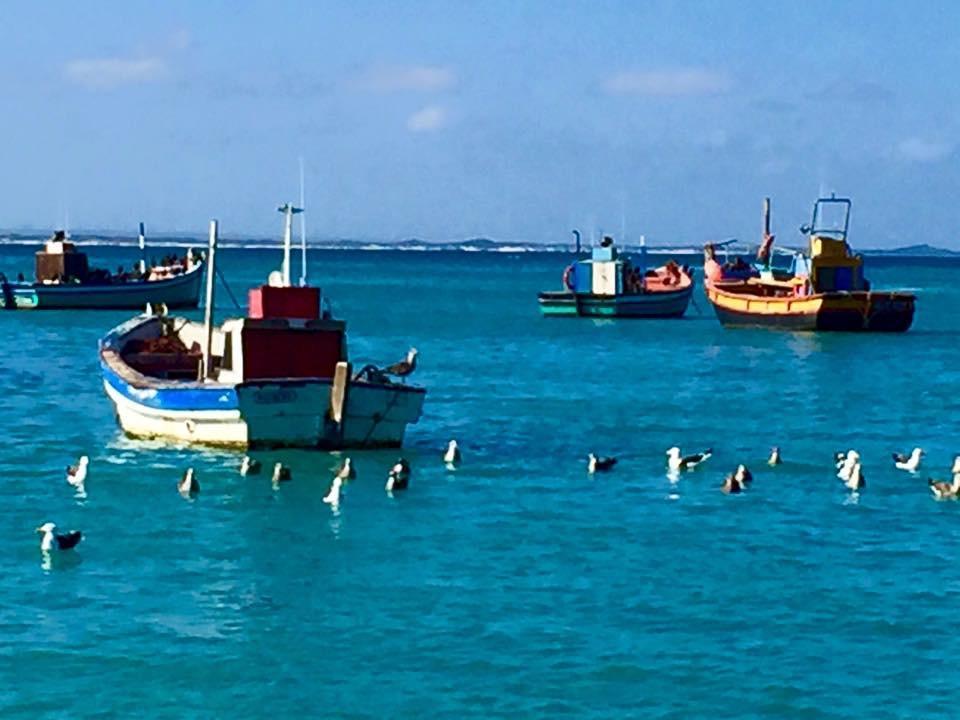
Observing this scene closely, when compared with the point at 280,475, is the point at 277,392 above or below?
above

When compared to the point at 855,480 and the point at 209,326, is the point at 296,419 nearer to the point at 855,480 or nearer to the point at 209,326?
the point at 209,326

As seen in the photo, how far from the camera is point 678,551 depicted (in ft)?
87.8

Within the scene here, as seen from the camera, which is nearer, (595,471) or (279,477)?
(279,477)

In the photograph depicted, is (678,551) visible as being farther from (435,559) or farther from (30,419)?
(30,419)

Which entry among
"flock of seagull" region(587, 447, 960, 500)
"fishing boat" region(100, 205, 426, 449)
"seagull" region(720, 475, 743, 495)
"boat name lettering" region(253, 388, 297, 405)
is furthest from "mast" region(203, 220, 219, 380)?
"seagull" region(720, 475, 743, 495)

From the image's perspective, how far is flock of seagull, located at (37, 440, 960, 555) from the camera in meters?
30.9

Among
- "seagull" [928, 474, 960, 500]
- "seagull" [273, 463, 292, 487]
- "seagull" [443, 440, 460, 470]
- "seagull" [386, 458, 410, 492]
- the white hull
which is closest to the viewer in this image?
"seagull" [928, 474, 960, 500]

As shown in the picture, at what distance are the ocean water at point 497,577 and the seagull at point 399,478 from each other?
27 centimetres

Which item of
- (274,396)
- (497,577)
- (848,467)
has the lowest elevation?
(497,577)

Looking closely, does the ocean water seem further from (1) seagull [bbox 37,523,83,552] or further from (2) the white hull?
(2) the white hull

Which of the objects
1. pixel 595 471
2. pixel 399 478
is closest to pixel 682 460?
pixel 595 471

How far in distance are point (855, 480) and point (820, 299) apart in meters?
41.2

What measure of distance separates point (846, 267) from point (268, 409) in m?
45.0

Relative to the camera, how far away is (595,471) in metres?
34.1
